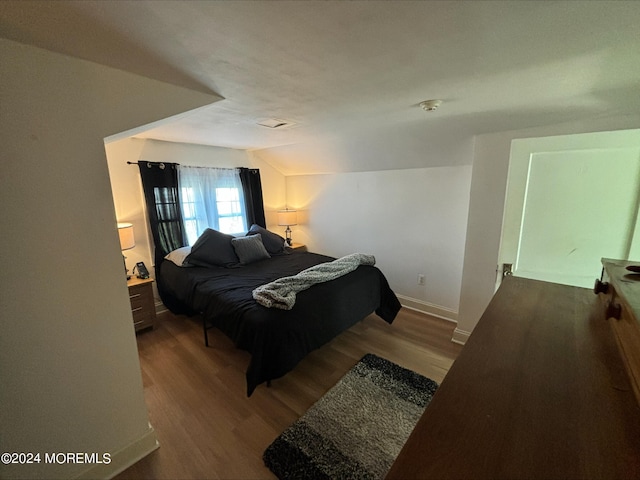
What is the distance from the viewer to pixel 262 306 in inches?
80.0

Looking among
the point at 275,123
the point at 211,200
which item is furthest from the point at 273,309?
the point at 211,200

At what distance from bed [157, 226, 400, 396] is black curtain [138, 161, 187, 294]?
0.69 ft

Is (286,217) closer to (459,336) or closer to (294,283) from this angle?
(294,283)

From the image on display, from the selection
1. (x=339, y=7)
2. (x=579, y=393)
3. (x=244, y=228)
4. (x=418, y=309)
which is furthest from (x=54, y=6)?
(x=418, y=309)

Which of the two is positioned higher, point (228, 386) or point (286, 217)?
point (286, 217)

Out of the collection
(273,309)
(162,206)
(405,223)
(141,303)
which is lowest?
(141,303)

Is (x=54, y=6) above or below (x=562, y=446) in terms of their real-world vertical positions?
above

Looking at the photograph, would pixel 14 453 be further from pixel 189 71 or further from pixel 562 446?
pixel 562 446

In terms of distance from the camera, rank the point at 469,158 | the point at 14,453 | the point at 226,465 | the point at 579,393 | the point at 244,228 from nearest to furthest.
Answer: the point at 579,393 → the point at 14,453 → the point at 226,465 → the point at 469,158 → the point at 244,228

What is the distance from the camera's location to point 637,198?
5.51 ft

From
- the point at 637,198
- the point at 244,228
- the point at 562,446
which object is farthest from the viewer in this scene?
the point at 244,228

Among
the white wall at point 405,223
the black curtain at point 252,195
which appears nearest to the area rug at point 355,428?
the white wall at point 405,223

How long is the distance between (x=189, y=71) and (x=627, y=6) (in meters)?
1.60

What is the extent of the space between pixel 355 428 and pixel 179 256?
8.26ft
